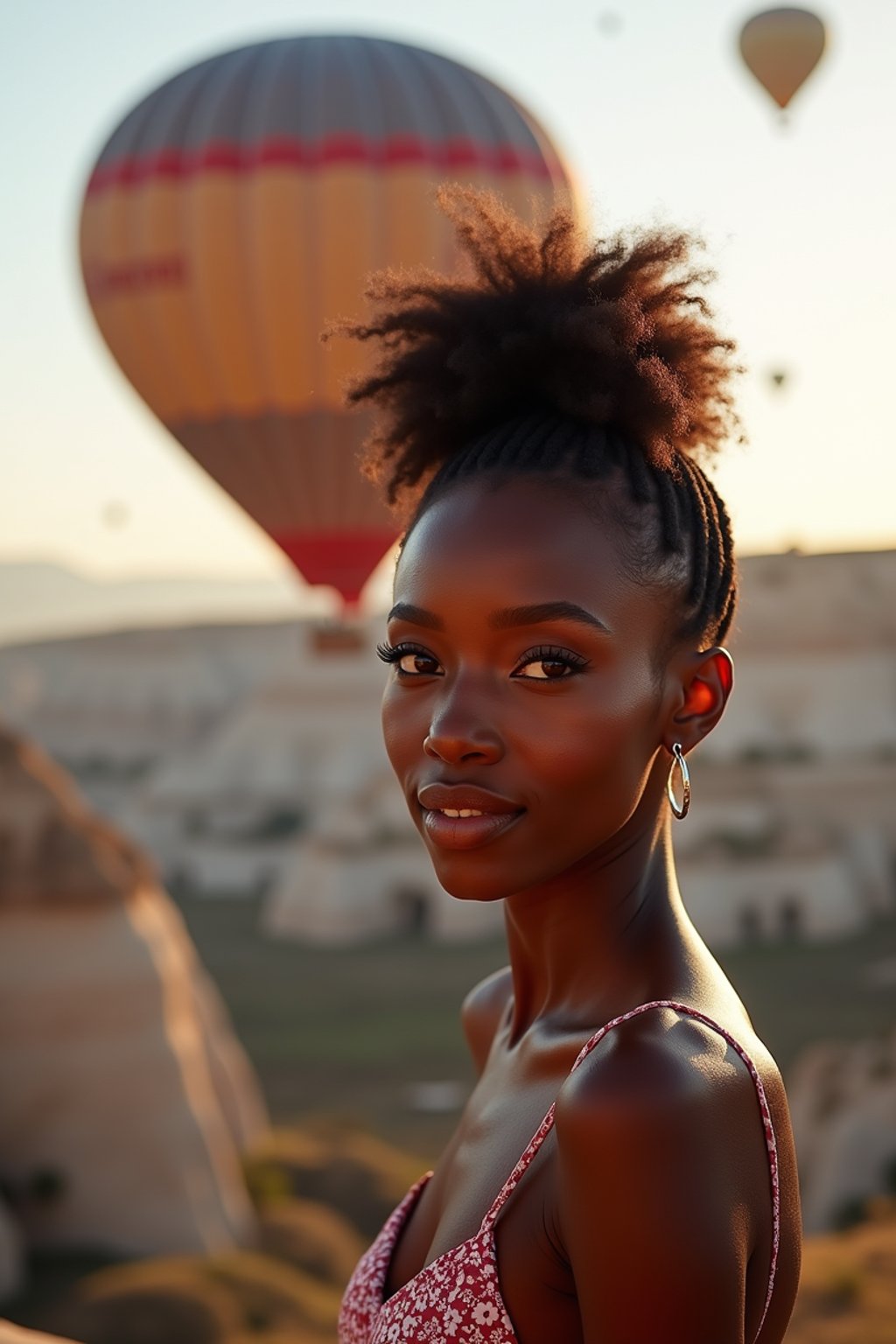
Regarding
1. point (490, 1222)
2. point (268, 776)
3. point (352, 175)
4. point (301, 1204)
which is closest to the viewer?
point (490, 1222)

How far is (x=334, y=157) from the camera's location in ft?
80.1

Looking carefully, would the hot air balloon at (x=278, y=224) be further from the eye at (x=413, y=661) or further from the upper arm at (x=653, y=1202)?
the upper arm at (x=653, y=1202)

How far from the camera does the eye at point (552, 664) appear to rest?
2.16 metres

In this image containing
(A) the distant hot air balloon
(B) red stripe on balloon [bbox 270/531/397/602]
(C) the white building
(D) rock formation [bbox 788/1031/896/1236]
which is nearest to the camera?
(D) rock formation [bbox 788/1031/896/1236]


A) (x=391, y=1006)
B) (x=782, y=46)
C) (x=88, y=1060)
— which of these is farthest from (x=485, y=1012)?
(x=391, y=1006)

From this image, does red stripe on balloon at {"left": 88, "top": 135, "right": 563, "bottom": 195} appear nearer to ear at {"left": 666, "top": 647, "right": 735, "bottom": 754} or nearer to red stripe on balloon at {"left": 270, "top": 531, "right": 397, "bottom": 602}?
red stripe on balloon at {"left": 270, "top": 531, "right": 397, "bottom": 602}

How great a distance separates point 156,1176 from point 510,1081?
44.0ft

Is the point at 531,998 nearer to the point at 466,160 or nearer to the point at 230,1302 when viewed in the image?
the point at 230,1302

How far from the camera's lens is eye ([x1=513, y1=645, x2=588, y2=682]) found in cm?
216

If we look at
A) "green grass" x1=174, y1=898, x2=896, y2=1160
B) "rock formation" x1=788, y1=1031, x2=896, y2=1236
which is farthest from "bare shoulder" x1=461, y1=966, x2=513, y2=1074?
"green grass" x1=174, y1=898, x2=896, y2=1160

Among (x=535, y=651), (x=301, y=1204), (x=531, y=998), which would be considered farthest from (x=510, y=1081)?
(x=301, y=1204)

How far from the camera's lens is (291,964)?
31.3m

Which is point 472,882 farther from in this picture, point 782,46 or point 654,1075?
point 782,46

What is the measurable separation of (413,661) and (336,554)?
25427mm
